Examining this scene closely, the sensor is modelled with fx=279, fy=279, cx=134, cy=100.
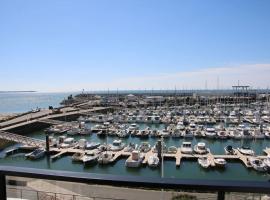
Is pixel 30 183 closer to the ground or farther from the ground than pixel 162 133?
A: farther from the ground

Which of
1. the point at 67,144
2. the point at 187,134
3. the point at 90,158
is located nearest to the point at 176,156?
the point at 90,158

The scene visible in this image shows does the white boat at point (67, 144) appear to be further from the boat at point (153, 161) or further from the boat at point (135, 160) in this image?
the boat at point (153, 161)

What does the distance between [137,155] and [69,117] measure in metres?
32.0

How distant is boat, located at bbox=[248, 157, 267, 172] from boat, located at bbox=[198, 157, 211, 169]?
3495 mm

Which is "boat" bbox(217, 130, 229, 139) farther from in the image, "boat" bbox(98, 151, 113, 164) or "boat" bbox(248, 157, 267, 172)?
"boat" bbox(98, 151, 113, 164)

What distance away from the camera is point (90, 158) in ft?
82.2

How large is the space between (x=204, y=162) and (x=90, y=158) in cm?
1003

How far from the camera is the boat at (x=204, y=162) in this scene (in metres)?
23.4

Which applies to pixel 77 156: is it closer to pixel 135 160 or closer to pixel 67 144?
pixel 67 144

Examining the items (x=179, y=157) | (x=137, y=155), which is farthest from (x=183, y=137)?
(x=137, y=155)

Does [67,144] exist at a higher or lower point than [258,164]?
higher

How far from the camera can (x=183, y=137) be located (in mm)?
35781

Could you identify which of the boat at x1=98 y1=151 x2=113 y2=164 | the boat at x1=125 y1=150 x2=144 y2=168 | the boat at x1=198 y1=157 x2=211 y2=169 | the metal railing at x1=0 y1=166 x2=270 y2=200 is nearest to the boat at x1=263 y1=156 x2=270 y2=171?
the boat at x1=198 y1=157 x2=211 y2=169

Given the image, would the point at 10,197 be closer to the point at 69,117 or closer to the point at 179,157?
the point at 179,157
